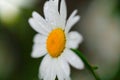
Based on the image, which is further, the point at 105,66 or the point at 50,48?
the point at 105,66

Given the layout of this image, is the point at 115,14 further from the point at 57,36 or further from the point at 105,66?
the point at 57,36

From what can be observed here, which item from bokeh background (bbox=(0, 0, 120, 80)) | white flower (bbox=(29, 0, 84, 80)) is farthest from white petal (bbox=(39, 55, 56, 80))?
bokeh background (bbox=(0, 0, 120, 80))

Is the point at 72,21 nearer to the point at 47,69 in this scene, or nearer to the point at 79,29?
the point at 47,69

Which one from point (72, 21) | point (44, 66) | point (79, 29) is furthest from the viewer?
point (79, 29)

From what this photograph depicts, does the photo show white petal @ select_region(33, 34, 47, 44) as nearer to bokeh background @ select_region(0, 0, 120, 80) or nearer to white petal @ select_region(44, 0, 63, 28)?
white petal @ select_region(44, 0, 63, 28)

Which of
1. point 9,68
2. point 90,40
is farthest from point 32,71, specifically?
point 90,40

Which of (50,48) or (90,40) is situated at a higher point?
(90,40)

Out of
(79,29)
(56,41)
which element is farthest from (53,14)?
(79,29)
